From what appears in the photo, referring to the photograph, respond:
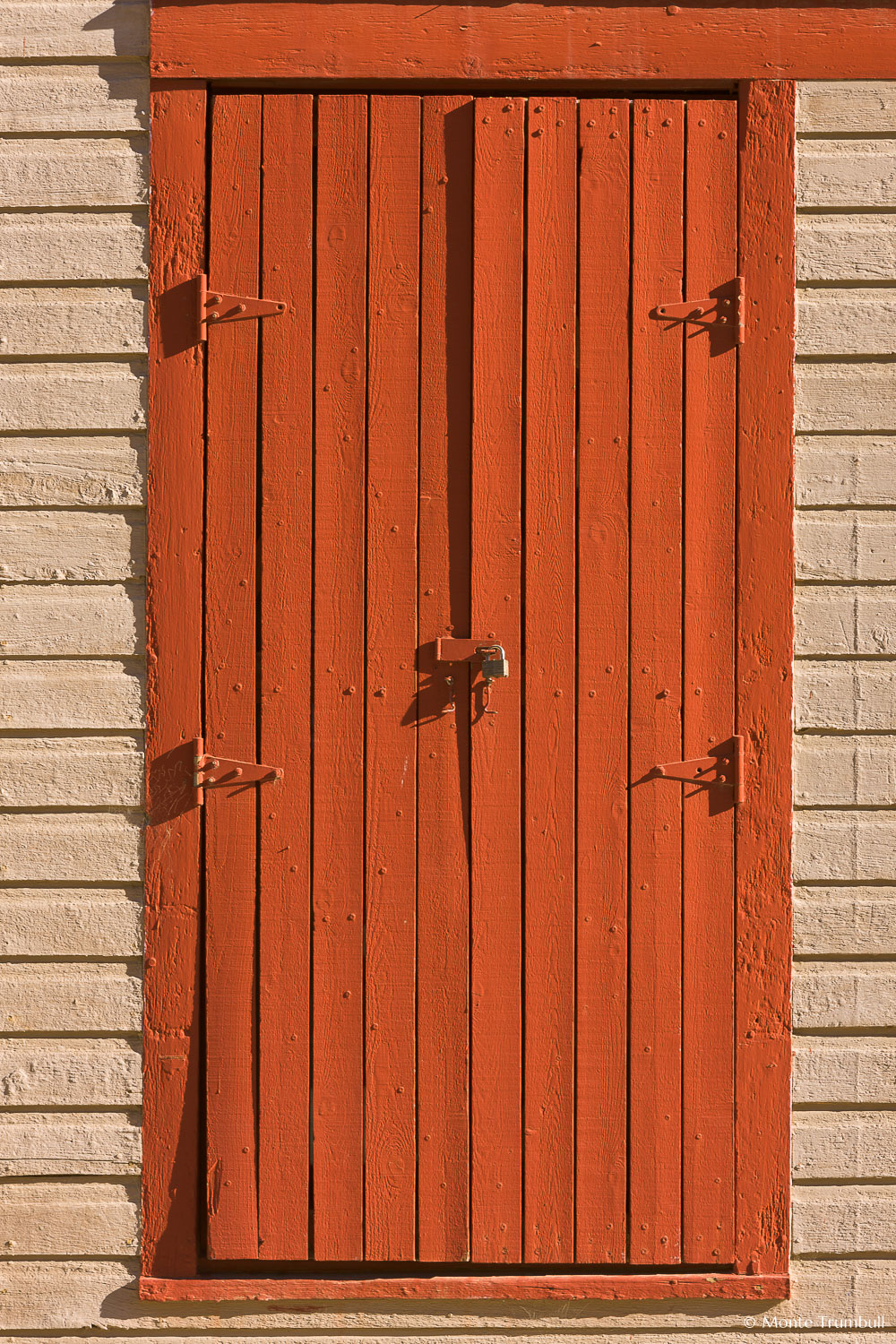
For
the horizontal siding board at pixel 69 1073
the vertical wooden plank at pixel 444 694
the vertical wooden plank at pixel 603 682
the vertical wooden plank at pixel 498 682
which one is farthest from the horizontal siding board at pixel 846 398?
the horizontal siding board at pixel 69 1073

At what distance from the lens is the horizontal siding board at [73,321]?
110 inches

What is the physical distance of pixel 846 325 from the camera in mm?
2807

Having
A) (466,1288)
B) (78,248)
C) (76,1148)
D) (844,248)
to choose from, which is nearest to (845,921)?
(466,1288)

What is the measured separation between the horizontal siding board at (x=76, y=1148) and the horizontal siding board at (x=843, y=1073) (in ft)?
5.26

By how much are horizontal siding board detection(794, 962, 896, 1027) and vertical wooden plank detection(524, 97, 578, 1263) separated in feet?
1.84

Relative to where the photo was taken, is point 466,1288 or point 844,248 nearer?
point 466,1288

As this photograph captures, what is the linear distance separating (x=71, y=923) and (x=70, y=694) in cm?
55

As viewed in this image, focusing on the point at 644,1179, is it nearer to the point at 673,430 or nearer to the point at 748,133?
the point at 673,430

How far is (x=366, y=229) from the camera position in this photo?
2.75 metres

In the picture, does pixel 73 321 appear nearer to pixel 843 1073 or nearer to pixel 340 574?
pixel 340 574

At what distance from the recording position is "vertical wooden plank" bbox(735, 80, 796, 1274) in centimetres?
273

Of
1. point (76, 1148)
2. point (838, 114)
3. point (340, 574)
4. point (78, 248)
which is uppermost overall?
point (838, 114)

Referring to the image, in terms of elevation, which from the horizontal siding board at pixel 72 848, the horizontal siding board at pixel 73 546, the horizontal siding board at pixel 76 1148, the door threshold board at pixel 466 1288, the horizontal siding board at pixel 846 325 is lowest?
the door threshold board at pixel 466 1288

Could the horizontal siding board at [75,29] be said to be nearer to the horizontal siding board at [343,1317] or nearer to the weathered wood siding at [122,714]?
the weathered wood siding at [122,714]
